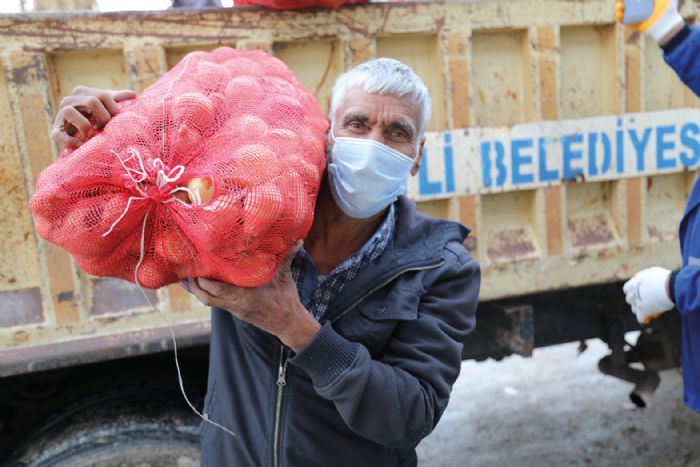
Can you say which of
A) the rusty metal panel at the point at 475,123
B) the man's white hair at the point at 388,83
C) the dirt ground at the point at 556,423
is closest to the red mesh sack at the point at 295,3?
the rusty metal panel at the point at 475,123

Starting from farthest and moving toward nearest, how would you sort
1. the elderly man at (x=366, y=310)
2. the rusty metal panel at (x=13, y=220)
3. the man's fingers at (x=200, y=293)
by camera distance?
the rusty metal panel at (x=13, y=220) < the elderly man at (x=366, y=310) < the man's fingers at (x=200, y=293)

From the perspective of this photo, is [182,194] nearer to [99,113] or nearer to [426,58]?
[99,113]

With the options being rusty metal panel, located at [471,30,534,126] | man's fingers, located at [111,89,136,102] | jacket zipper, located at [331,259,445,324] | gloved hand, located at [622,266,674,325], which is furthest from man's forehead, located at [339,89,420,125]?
gloved hand, located at [622,266,674,325]

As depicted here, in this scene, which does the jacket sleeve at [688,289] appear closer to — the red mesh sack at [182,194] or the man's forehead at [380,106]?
the man's forehead at [380,106]

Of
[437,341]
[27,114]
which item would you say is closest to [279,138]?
[437,341]

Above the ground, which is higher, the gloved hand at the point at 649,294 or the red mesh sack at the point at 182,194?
the red mesh sack at the point at 182,194

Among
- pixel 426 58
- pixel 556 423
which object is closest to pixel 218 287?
pixel 426 58

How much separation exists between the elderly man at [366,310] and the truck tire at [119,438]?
0.74 metres

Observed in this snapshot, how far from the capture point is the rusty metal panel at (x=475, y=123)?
2.07m

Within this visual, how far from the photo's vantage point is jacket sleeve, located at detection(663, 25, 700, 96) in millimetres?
2100

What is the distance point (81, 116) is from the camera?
4.15 ft

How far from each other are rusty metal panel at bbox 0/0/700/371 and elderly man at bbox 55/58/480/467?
2.55 feet

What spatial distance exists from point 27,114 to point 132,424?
1114mm

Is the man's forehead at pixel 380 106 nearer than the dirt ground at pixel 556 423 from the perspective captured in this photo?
Yes
